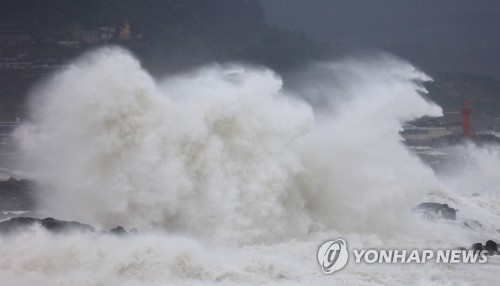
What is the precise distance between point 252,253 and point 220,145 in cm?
322

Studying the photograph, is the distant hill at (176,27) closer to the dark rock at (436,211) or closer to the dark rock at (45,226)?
the dark rock at (436,211)

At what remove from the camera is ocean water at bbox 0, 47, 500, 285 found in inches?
522

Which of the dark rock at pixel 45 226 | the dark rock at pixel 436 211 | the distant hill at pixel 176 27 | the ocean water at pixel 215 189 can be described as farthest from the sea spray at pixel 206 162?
the distant hill at pixel 176 27

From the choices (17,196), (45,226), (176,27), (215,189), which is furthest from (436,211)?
(176,27)

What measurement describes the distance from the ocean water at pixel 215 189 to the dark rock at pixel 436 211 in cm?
62

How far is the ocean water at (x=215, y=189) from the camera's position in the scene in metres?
13.3

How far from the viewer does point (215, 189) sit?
16.5 metres

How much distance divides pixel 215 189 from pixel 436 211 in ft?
24.9

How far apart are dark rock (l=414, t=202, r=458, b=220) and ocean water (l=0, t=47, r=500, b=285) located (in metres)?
0.62

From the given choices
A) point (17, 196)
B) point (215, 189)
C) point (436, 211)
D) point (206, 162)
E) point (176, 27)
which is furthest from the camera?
point (176, 27)

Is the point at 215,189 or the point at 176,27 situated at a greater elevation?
the point at 176,27

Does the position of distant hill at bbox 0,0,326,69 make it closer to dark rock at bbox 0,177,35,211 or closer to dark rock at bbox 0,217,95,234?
dark rock at bbox 0,177,35,211

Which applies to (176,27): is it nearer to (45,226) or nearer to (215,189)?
(215,189)

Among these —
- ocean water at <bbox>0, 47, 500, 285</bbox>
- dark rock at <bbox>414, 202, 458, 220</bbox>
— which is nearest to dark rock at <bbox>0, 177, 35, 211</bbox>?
ocean water at <bbox>0, 47, 500, 285</bbox>
